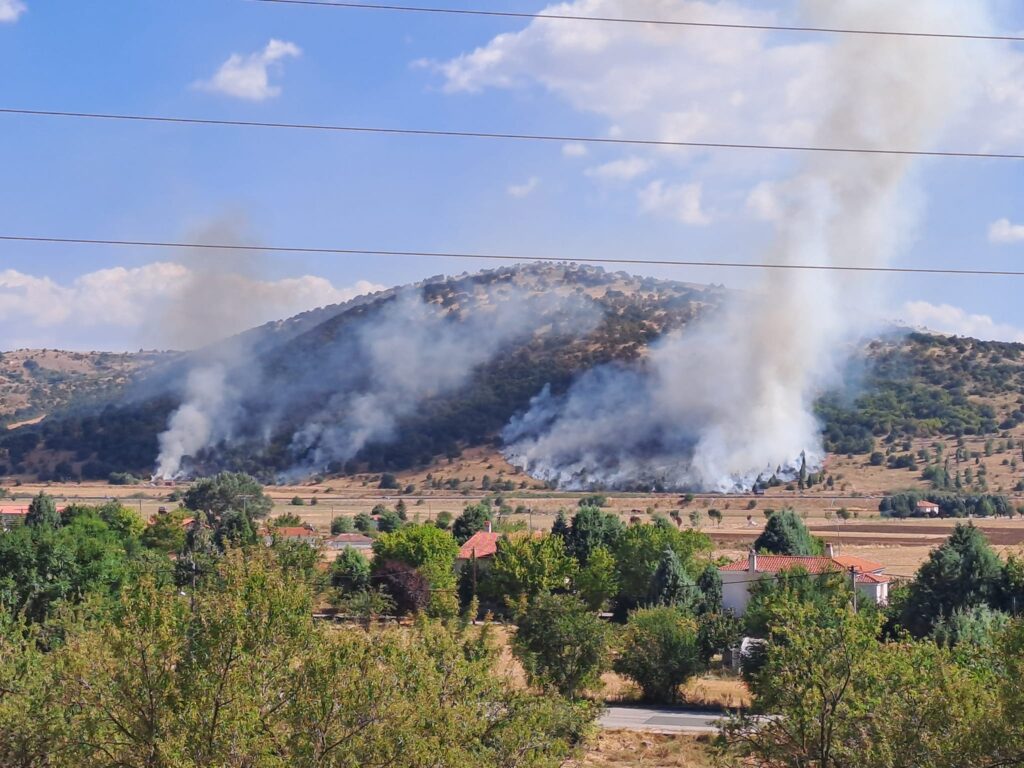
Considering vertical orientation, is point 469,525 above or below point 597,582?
above

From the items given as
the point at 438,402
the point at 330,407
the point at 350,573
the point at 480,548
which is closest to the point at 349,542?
the point at 480,548

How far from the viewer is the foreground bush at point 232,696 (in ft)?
42.3

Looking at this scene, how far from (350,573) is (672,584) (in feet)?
49.0

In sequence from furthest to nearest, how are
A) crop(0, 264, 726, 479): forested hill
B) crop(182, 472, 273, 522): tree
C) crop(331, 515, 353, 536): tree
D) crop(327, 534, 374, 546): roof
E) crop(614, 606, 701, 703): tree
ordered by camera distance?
crop(0, 264, 726, 479): forested hill, crop(182, 472, 273, 522): tree, crop(331, 515, 353, 536): tree, crop(327, 534, 374, 546): roof, crop(614, 606, 701, 703): tree

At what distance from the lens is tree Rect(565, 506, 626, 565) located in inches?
2274

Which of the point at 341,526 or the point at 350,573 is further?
the point at 341,526

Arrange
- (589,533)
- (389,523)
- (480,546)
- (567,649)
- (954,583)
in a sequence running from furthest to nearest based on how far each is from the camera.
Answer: (389,523), (480,546), (589,533), (954,583), (567,649)

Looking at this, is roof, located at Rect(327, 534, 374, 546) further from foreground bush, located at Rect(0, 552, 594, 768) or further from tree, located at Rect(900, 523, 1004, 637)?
foreground bush, located at Rect(0, 552, 594, 768)

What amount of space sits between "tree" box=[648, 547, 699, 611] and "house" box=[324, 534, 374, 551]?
27016 millimetres

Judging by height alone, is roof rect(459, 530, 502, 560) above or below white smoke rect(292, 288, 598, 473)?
below

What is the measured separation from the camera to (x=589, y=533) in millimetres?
58188

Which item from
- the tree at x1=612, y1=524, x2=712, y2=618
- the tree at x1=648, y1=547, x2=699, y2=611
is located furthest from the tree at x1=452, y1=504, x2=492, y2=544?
the tree at x1=648, y1=547, x2=699, y2=611

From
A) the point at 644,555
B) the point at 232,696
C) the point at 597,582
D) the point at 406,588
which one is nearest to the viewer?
the point at 232,696

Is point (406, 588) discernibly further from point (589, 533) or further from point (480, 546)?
point (589, 533)
